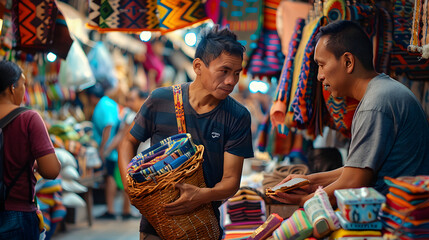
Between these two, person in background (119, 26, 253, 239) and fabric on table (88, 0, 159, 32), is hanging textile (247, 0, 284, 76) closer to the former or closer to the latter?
fabric on table (88, 0, 159, 32)

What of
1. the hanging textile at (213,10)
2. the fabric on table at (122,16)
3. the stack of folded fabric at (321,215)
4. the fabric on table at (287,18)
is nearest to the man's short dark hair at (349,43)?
the stack of folded fabric at (321,215)

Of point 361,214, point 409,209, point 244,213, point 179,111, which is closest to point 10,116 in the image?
point 179,111

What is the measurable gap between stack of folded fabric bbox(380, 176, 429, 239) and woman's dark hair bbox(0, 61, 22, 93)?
2.29 meters

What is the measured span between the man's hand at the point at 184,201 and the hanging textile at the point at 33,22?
2126 mm

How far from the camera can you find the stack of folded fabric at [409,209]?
5.41ft

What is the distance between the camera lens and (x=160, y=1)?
12.6 feet

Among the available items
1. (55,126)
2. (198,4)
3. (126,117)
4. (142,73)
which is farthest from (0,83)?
(142,73)

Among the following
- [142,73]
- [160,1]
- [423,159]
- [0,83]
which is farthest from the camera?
[142,73]

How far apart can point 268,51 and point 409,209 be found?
8.00ft

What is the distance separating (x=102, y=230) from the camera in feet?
22.9

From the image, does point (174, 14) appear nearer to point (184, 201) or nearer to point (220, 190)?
point (220, 190)

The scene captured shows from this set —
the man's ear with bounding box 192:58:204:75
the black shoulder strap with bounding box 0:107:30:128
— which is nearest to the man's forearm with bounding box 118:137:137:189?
the man's ear with bounding box 192:58:204:75

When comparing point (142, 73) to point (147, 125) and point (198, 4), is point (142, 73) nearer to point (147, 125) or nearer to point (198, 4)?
point (198, 4)

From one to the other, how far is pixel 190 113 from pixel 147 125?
0.25 meters
